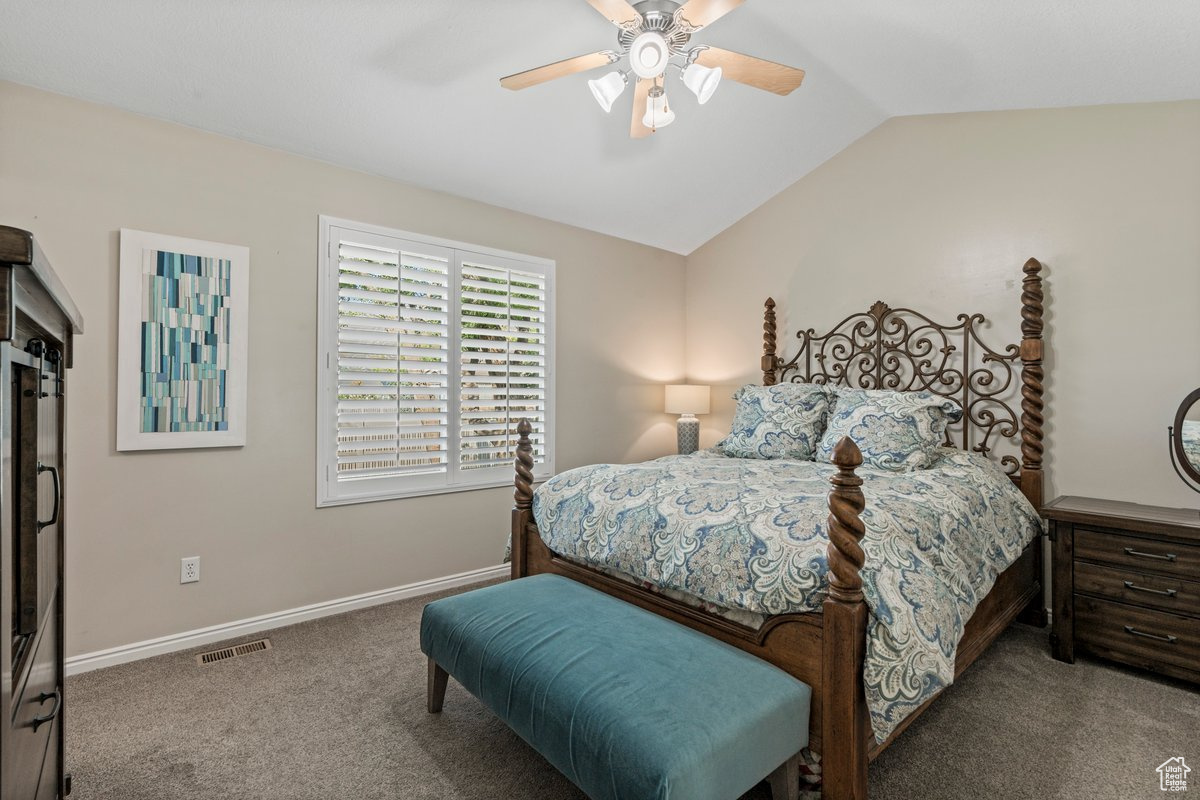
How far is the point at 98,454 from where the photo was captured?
Answer: 248 cm

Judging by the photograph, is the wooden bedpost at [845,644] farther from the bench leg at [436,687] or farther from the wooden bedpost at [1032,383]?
the wooden bedpost at [1032,383]

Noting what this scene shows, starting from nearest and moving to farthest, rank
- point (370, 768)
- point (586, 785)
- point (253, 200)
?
point (586, 785), point (370, 768), point (253, 200)

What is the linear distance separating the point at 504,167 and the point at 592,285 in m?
1.13

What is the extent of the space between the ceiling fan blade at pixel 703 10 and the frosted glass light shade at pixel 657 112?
0.27 m

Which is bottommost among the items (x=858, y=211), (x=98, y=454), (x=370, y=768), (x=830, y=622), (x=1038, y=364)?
(x=370, y=768)

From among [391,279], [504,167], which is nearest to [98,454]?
[391,279]

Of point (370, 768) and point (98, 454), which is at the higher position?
point (98, 454)

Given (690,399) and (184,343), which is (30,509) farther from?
(690,399)

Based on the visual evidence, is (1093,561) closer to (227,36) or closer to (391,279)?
(391,279)

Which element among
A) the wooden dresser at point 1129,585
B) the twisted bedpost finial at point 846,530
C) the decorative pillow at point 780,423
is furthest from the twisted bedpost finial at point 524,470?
the wooden dresser at point 1129,585

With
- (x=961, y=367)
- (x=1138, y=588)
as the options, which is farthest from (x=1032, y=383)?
(x=1138, y=588)

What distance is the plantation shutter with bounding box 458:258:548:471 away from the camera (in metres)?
3.57

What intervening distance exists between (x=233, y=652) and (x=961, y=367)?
4.02m

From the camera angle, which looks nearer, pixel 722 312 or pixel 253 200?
pixel 253 200
